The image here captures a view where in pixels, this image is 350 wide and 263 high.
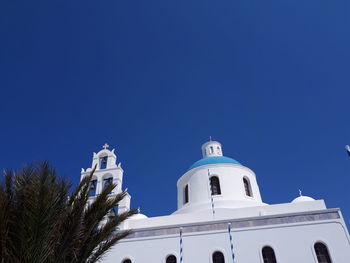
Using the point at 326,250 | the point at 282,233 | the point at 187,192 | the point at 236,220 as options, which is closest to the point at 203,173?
the point at 187,192

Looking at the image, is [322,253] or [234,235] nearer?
[322,253]

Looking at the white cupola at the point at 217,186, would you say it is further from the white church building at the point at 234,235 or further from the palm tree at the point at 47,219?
the palm tree at the point at 47,219

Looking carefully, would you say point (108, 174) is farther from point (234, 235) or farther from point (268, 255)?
point (268, 255)

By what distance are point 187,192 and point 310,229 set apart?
7709 millimetres

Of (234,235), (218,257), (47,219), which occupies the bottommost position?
(47,219)

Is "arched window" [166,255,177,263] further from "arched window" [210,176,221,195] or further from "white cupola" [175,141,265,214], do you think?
"arched window" [210,176,221,195]

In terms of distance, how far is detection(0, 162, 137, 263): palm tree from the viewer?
14.6 ft

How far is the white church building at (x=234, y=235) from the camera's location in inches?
461

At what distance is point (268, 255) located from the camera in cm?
1188

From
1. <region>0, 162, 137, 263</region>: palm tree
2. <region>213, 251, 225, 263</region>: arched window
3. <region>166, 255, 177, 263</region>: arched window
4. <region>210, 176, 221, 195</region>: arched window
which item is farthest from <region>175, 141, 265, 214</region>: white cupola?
<region>0, 162, 137, 263</region>: palm tree

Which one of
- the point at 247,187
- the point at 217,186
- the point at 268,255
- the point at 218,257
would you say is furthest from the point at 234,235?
the point at 247,187

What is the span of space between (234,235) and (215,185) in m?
4.65

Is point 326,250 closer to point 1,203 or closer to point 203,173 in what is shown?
point 203,173

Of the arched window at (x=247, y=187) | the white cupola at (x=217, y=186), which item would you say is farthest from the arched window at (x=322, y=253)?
the arched window at (x=247, y=187)
